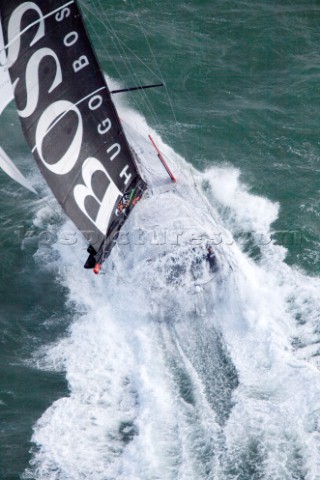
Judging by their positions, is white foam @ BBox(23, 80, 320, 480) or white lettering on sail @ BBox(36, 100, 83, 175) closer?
white foam @ BBox(23, 80, 320, 480)

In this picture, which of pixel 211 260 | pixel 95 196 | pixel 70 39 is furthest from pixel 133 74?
pixel 70 39

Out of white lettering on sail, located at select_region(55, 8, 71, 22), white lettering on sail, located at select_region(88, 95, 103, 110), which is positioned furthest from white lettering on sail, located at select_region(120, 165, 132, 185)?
white lettering on sail, located at select_region(55, 8, 71, 22)

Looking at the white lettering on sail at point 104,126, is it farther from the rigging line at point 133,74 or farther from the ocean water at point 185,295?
the rigging line at point 133,74

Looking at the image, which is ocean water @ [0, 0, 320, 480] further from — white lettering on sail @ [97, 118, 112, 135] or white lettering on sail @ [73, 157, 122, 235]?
white lettering on sail @ [97, 118, 112, 135]

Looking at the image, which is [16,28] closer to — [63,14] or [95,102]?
[63,14]

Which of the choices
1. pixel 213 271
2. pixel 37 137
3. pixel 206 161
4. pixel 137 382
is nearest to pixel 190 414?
pixel 137 382

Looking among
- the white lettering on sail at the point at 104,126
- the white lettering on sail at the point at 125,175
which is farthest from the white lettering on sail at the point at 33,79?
the white lettering on sail at the point at 125,175

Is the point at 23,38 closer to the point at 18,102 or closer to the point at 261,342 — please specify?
the point at 18,102

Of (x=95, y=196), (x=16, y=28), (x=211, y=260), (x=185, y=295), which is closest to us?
(x=16, y=28)
